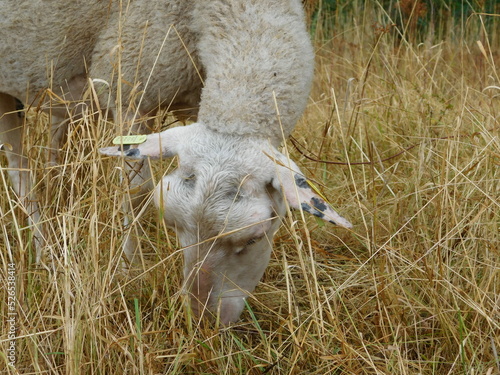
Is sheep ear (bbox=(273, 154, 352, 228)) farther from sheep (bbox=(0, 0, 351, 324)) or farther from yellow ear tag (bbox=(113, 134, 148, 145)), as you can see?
yellow ear tag (bbox=(113, 134, 148, 145))

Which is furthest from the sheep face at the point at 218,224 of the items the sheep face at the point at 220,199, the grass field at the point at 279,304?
the grass field at the point at 279,304

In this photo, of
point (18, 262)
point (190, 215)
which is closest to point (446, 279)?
point (190, 215)

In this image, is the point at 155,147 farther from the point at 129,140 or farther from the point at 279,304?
the point at 279,304

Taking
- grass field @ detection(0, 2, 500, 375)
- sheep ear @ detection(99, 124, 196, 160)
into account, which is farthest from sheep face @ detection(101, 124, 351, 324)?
grass field @ detection(0, 2, 500, 375)

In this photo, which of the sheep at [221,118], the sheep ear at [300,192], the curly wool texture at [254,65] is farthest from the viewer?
the curly wool texture at [254,65]

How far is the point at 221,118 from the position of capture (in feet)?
8.66

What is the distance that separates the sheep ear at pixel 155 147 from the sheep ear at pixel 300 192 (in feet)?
1.26

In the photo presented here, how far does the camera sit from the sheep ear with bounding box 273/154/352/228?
7.97ft

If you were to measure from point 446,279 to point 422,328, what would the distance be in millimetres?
209

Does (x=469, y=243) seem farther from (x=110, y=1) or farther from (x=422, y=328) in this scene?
(x=110, y=1)

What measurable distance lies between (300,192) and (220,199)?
0.28 m

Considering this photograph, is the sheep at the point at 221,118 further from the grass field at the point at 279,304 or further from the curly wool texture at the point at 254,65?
the grass field at the point at 279,304

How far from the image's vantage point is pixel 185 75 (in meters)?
3.19

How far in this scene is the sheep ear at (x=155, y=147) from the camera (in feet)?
8.63
